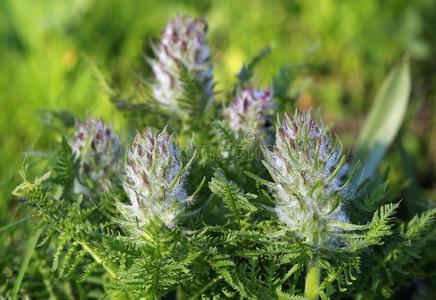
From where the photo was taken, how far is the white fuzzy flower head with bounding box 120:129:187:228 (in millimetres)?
1757

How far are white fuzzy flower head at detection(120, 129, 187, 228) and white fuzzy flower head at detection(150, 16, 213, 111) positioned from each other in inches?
26.5

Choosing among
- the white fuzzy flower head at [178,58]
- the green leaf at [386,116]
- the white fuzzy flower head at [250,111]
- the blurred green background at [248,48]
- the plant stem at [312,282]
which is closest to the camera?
the plant stem at [312,282]

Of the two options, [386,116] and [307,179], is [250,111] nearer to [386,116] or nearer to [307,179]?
[307,179]

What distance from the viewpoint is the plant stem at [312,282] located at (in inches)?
73.9

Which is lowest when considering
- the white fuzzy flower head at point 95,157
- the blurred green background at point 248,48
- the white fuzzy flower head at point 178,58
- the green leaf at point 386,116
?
the white fuzzy flower head at point 95,157

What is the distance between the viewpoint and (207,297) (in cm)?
199

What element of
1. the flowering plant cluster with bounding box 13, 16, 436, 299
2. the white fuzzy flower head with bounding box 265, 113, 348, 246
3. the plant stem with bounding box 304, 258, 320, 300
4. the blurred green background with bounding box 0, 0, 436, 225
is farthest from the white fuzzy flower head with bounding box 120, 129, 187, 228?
the blurred green background with bounding box 0, 0, 436, 225

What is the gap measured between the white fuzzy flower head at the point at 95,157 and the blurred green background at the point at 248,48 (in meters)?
1.42

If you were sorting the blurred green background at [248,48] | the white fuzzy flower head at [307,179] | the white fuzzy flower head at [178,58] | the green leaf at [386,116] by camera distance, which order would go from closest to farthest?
1. the white fuzzy flower head at [307,179]
2. the white fuzzy flower head at [178,58]
3. the green leaf at [386,116]
4. the blurred green background at [248,48]

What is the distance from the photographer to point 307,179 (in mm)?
1733

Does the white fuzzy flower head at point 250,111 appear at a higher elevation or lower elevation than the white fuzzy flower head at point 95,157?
higher

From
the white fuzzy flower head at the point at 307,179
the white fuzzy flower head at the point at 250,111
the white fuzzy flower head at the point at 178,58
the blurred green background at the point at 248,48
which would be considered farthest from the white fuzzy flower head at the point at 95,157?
the blurred green background at the point at 248,48

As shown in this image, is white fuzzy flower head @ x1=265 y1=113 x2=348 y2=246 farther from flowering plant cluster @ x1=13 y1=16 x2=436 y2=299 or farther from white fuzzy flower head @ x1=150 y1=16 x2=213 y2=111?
white fuzzy flower head @ x1=150 y1=16 x2=213 y2=111

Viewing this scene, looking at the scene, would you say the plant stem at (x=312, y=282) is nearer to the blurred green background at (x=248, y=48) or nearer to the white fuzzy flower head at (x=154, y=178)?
the white fuzzy flower head at (x=154, y=178)
